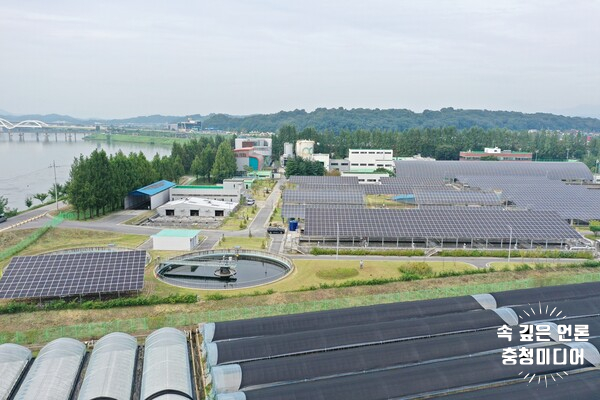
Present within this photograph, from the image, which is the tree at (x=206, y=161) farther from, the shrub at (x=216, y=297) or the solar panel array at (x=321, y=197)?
the shrub at (x=216, y=297)

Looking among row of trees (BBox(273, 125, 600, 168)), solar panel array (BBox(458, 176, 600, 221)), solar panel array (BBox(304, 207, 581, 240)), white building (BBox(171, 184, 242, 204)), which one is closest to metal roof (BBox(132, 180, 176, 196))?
white building (BBox(171, 184, 242, 204))

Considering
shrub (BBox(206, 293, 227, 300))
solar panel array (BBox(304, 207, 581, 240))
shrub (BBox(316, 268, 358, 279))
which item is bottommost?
shrub (BBox(206, 293, 227, 300))

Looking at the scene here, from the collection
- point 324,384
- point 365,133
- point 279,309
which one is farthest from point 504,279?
point 365,133

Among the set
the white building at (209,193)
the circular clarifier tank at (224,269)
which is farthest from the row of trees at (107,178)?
the circular clarifier tank at (224,269)

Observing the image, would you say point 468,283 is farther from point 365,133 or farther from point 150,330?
point 365,133

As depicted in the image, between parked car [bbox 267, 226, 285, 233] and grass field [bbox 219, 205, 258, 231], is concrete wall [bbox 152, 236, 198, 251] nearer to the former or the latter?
grass field [bbox 219, 205, 258, 231]

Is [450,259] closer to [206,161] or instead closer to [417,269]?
[417,269]
